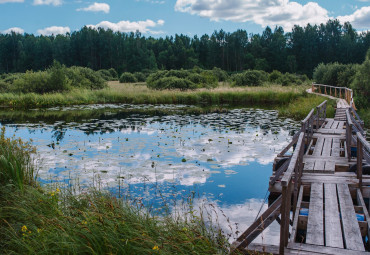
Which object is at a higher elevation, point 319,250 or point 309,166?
point 309,166

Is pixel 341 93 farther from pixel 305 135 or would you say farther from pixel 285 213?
pixel 285 213

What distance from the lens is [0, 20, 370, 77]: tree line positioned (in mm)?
90500

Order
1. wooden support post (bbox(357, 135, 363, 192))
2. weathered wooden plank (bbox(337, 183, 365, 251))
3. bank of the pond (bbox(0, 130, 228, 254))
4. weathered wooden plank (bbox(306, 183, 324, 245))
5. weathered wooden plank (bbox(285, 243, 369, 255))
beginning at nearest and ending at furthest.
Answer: bank of the pond (bbox(0, 130, 228, 254)) < weathered wooden plank (bbox(285, 243, 369, 255)) < weathered wooden plank (bbox(337, 183, 365, 251)) < weathered wooden plank (bbox(306, 183, 324, 245)) < wooden support post (bbox(357, 135, 363, 192))

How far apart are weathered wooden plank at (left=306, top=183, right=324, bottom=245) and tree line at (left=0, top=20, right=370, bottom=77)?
8239 cm

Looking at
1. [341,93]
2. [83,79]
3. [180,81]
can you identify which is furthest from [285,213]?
[83,79]

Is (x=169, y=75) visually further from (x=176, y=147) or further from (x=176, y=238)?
(x=176, y=238)

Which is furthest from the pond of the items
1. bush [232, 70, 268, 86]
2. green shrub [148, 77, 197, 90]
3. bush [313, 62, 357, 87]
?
bush [232, 70, 268, 86]

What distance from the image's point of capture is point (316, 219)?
5.43 meters

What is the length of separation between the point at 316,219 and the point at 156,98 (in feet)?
89.3

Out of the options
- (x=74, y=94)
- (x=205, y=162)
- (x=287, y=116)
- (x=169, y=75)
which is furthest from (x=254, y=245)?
(x=169, y=75)

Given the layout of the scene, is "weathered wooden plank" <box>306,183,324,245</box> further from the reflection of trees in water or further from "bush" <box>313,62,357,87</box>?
"bush" <box>313,62,357,87</box>

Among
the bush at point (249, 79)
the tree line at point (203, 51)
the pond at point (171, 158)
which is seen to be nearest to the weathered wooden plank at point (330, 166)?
the pond at point (171, 158)

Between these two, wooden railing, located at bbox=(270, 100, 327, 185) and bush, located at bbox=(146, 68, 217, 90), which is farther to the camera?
bush, located at bbox=(146, 68, 217, 90)

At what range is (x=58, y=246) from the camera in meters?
4.12
